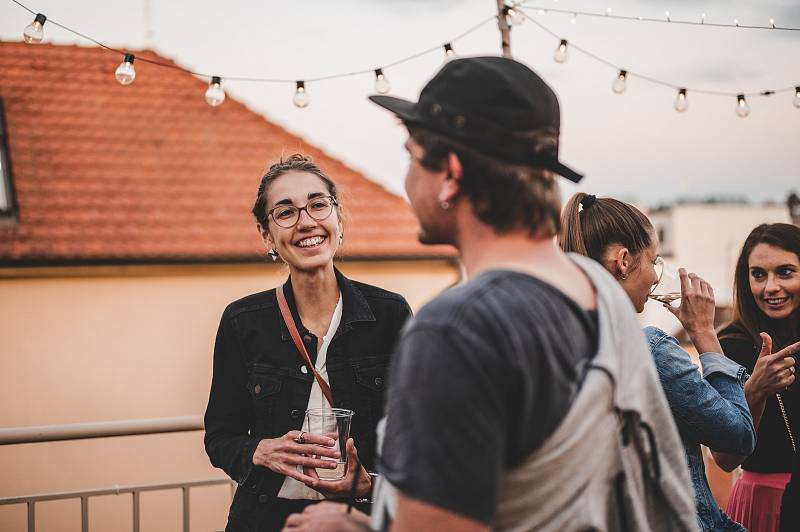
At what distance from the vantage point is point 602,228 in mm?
2240

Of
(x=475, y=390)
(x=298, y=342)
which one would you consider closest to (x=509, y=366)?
(x=475, y=390)

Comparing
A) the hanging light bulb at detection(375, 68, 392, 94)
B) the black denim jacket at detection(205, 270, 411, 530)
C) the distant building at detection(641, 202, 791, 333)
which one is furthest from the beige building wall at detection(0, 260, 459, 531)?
Answer: the distant building at detection(641, 202, 791, 333)

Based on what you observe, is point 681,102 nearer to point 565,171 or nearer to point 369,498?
point 369,498

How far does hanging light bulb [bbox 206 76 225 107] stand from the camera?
4453 mm

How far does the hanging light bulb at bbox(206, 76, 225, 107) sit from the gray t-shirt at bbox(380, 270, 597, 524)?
3.69 m

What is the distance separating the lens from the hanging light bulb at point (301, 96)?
4625 millimetres

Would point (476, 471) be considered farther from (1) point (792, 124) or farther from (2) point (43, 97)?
(1) point (792, 124)

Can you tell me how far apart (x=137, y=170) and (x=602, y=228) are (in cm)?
914

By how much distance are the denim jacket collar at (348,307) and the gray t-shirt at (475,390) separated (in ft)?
4.23

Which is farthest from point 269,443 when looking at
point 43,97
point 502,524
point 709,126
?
point 709,126

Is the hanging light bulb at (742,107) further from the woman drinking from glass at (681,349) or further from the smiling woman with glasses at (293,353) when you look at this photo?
the smiling woman with glasses at (293,353)

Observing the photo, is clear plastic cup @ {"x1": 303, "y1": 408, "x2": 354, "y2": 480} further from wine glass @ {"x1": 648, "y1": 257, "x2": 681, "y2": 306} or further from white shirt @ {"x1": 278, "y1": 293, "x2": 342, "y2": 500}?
wine glass @ {"x1": 648, "y1": 257, "x2": 681, "y2": 306}

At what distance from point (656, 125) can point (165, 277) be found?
30.1ft

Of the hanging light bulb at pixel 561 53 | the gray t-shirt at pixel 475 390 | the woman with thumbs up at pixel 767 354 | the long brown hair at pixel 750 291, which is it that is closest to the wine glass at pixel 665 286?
the woman with thumbs up at pixel 767 354
